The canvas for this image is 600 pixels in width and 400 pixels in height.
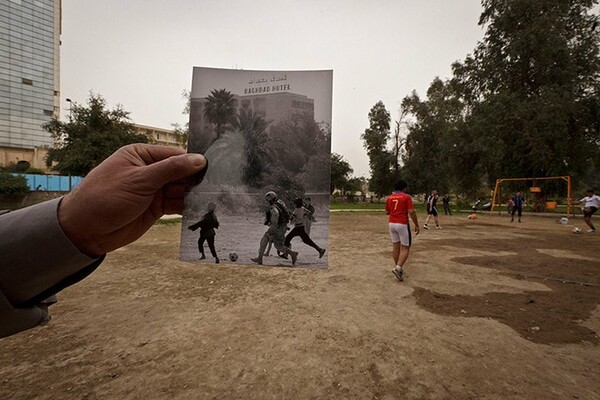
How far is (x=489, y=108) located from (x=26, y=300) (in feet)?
96.5

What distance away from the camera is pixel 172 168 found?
1.40 metres

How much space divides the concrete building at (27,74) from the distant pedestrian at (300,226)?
5922 cm

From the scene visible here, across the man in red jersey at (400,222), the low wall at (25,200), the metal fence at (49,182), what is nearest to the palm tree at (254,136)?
the man in red jersey at (400,222)

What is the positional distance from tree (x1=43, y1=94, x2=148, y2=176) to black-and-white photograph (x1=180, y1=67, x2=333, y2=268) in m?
24.5

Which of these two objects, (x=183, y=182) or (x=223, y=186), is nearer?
(x=183, y=182)

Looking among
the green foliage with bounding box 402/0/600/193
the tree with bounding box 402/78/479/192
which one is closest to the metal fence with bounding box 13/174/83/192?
the tree with bounding box 402/78/479/192

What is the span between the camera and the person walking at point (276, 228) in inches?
75.8

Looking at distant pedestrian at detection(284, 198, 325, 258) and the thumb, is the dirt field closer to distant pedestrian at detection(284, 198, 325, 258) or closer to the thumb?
distant pedestrian at detection(284, 198, 325, 258)

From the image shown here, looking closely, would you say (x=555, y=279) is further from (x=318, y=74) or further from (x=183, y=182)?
(x=183, y=182)

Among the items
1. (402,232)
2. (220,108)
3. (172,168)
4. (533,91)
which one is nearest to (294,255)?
(172,168)

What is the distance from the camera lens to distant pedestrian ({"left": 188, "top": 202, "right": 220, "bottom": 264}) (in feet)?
5.85

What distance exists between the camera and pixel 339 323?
12.3 ft

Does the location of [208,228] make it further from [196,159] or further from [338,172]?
[338,172]

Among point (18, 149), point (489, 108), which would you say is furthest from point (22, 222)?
point (18, 149)
